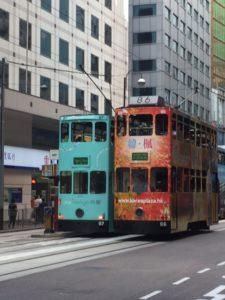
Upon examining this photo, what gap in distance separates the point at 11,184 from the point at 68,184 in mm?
15800

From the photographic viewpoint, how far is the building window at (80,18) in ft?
152

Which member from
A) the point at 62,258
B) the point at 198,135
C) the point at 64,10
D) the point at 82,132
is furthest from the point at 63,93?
the point at 62,258

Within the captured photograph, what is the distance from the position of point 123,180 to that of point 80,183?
1.84 metres

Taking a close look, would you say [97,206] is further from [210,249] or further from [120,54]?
[120,54]

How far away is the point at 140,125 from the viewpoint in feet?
75.5

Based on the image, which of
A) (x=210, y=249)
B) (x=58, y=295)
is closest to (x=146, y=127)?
(x=210, y=249)

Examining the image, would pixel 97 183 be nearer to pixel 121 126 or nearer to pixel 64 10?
pixel 121 126

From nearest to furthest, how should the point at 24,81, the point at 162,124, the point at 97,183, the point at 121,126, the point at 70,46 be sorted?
the point at 162,124 → the point at 121,126 → the point at 97,183 → the point at 24,81 → the point at 70,46

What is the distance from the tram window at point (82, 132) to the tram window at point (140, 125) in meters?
1.80

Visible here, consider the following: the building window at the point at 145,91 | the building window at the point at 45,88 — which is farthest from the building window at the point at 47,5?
the building window at the point at 145,91

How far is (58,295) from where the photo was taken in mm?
10562

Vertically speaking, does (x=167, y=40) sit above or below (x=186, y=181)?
above

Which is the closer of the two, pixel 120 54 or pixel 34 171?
pixel 34 171

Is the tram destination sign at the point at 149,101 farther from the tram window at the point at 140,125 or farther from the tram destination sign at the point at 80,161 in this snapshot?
the tram destination sign at the point at 80,161
